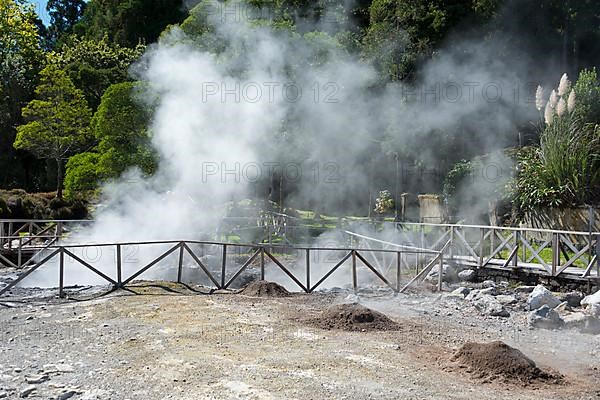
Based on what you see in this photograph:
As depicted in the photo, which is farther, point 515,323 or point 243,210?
point 243,210

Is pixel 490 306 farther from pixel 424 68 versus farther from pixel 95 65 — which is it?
pixel 95 65

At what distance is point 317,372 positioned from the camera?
618 cm

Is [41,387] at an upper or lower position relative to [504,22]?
lower

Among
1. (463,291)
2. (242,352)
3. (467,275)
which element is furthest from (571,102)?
(242,352)

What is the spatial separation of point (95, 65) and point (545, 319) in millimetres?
33582

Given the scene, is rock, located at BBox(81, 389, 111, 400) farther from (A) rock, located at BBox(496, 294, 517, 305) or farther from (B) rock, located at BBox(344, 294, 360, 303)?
(A) rock, located at BBox(496, 294, 517, 305)

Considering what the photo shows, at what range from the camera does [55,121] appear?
30906mm

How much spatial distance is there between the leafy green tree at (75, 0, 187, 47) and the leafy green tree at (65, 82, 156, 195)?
17.8 metres

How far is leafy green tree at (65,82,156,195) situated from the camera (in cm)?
2334

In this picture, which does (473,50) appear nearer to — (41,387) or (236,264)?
(236,264)

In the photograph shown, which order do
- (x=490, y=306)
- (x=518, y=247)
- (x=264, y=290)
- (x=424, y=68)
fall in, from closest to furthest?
1. (x=490, y=306)
2. (x=264, y=290)
3. (x=518, y=247)
4. (x=424, y=68)

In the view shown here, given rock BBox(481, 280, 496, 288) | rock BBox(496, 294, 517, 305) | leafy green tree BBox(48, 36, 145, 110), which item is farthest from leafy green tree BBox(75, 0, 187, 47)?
rock BBox(496, 294, 517, 305)

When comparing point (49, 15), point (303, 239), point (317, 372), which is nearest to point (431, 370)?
point (317, 372)

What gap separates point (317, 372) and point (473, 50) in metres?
17.6
